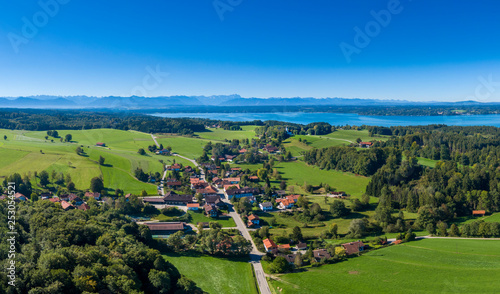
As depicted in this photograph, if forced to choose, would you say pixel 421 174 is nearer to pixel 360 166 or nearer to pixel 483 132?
pixel 360 166

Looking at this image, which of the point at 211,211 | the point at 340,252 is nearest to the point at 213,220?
the point at 211,211

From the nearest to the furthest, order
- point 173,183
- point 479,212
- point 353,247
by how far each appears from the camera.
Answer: point 353,247, point 479,212, point 173,183

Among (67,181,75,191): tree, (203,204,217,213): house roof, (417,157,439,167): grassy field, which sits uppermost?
(417,157,439,167): grassy field

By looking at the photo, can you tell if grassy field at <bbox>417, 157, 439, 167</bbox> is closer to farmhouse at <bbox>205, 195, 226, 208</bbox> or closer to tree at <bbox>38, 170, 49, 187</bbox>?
farmhouse at <bbox>205, 195, 226, 208</bbox>

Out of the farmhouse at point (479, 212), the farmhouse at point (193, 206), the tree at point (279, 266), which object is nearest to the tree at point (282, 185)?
the farmhouse at point (193, 206)

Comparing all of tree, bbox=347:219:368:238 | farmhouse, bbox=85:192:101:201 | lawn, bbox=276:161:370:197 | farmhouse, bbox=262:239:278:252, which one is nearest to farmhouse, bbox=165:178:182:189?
farmhouse, bbox=85:192:101:201

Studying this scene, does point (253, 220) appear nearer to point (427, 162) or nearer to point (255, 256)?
point (255, 256)
